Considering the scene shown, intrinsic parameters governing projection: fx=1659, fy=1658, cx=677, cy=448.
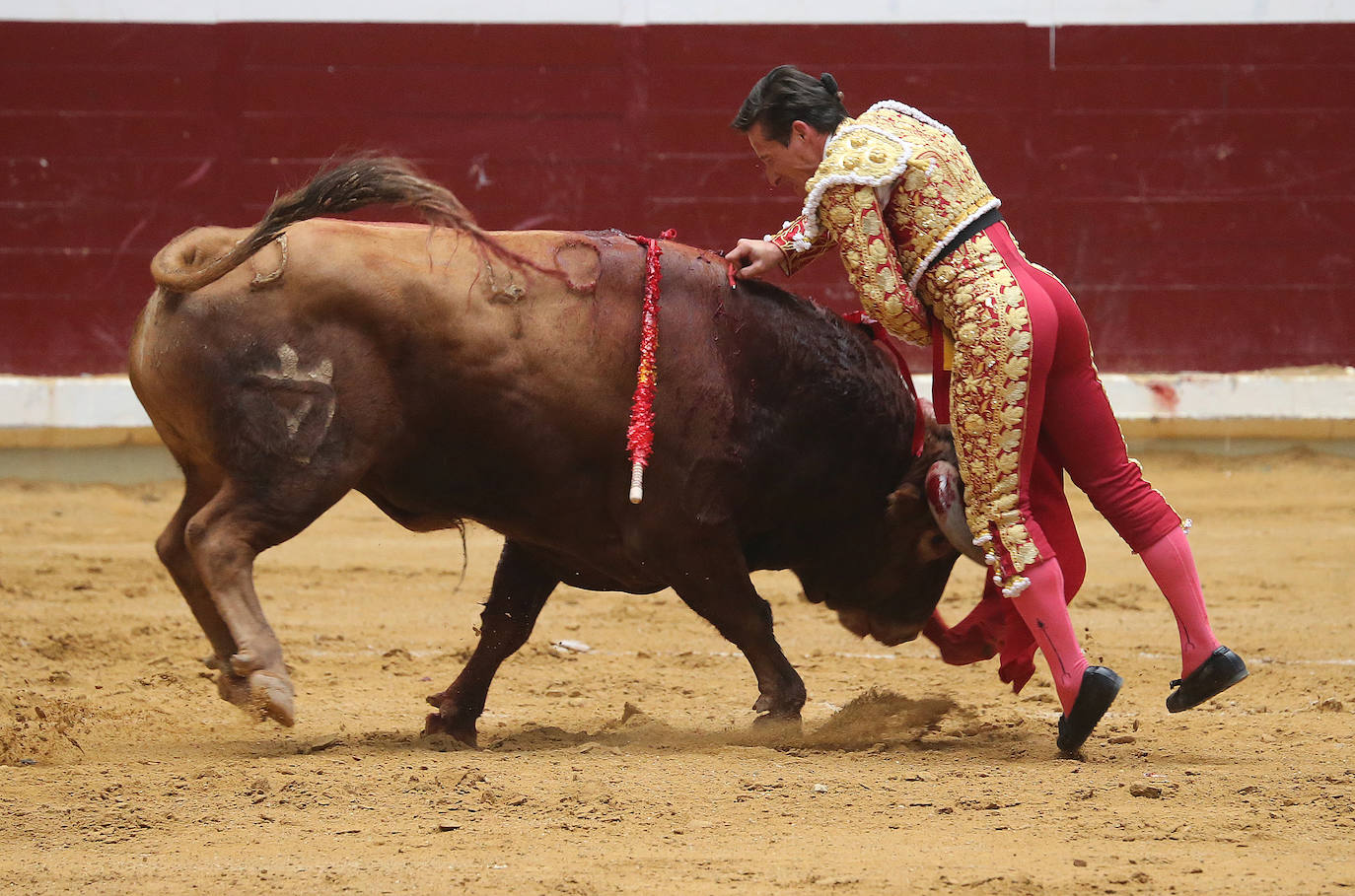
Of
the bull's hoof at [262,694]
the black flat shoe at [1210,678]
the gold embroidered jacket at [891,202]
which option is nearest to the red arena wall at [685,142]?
the gold embroidered jacket at [891,202]

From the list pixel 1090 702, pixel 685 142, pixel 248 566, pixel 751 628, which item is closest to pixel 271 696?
pixel 248 566

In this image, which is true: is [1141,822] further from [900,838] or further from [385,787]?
[385,787]

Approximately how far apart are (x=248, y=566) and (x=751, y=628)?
1063mm

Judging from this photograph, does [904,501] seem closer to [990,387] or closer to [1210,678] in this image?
[990,387]

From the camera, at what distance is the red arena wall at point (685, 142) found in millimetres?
7875

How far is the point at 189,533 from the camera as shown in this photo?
10.6 feet

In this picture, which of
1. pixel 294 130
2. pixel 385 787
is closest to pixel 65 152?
pixel 294 130

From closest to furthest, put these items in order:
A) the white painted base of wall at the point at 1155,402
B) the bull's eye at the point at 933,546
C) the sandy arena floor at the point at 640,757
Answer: the sandy arena floor at the point at 640,757 → the bull's eye at the point at 933,546 → the white painted base of wall at the point at 1155,402

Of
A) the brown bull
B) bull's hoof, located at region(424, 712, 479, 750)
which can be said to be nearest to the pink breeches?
the brown bull

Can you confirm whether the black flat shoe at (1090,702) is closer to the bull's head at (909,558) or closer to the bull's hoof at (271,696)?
the bull's head at (909,558)

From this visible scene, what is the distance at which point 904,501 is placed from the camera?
3.67m

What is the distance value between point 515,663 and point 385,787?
1.63m

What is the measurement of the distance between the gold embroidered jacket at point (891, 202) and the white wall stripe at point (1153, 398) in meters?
4.23

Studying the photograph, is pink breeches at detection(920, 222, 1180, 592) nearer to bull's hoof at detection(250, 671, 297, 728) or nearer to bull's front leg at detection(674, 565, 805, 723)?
bull's front leg at detection(674, 565, 805, 723)
